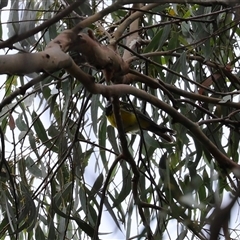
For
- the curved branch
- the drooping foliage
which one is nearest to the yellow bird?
the drooping foliage

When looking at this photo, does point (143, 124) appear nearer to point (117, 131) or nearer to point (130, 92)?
point (117, 131)

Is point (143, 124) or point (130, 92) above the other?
point (143, 124)

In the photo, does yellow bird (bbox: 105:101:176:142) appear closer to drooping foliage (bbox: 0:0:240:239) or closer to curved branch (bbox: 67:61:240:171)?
drooping foliage (bbox: 0:0:240:239)

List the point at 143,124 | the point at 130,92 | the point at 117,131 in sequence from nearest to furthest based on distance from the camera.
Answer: the point at 130,92
the point at 117,131
the point at 143,124

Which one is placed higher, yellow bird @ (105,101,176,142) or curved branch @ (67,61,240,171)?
yellow bird @ (105,101,176,142)

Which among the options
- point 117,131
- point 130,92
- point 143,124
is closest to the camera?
point 130,92

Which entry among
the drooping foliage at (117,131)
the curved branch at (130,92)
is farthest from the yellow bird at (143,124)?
the curved branch at (130,92)

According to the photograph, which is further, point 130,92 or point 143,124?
point 143,124

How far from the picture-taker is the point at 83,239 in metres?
1.47

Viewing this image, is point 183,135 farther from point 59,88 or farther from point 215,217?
point 215,217

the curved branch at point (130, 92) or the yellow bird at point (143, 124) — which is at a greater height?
the yellow bird at point (143, 124)

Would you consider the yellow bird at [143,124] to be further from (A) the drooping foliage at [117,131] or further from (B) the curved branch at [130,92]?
(B) the curved branch at [130,92]

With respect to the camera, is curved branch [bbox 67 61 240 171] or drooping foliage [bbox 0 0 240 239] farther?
drooping foliage [bbox 0 0 240 239]

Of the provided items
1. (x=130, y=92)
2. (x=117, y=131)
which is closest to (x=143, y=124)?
(x=117, y=131)
